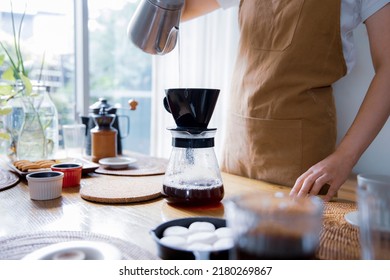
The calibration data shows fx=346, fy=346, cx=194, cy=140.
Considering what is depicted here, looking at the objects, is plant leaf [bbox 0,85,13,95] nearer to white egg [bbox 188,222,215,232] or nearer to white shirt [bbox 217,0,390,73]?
white egg [bbox 188,222,215,232]

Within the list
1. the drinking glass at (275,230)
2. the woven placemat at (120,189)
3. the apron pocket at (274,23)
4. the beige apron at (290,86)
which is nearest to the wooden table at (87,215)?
the woven placemat at (120,189)

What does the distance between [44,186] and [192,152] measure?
365mm

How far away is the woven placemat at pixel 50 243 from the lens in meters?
0.52

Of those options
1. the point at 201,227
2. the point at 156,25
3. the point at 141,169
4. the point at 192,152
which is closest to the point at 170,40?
the point at 156,25

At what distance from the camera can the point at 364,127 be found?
0.89 meters

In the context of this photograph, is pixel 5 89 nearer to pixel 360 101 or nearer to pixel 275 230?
pixel 275 230

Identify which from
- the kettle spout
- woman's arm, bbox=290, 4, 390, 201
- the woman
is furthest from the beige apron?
the kettle spout

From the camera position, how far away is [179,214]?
29.2 inches

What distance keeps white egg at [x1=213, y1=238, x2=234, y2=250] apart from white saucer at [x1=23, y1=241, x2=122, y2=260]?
0.45ft

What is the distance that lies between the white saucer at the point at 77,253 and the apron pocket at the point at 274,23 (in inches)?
34.5
